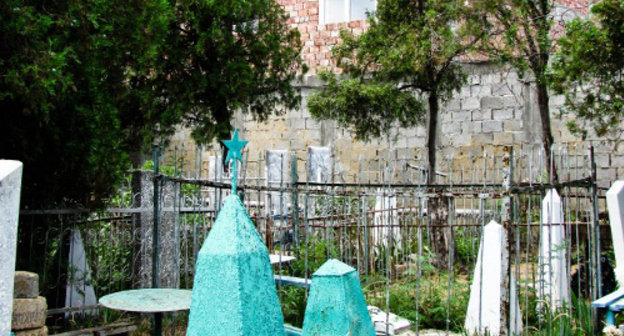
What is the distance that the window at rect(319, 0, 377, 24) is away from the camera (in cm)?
1603

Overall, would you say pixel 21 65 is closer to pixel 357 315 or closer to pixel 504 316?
pixel 357 315

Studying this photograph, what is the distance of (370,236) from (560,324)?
15.1 feet

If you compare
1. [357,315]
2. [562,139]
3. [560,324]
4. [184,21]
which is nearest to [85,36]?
[357,315]

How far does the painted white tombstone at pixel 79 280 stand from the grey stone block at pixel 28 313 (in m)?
1.49

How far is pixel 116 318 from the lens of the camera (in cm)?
657

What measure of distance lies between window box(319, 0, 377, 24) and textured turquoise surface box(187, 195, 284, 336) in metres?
13.4

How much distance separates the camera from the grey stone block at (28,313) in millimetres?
4641

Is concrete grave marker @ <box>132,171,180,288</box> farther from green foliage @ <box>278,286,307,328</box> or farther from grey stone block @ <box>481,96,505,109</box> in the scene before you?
grey stone block @ <box>481,96,505,109</box>

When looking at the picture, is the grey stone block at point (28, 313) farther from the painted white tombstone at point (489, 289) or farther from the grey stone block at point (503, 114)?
→ the grey stone block at point (503, 114)

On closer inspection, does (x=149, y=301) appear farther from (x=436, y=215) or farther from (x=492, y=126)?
(x=492, y=126)

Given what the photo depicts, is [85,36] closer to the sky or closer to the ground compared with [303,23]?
closer to the ground

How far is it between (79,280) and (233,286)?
146 inches

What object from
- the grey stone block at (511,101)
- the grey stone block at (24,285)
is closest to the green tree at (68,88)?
the grey stone block at (24,285)

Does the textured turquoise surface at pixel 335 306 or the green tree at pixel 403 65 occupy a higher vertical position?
the green tree at pixel 403 65
